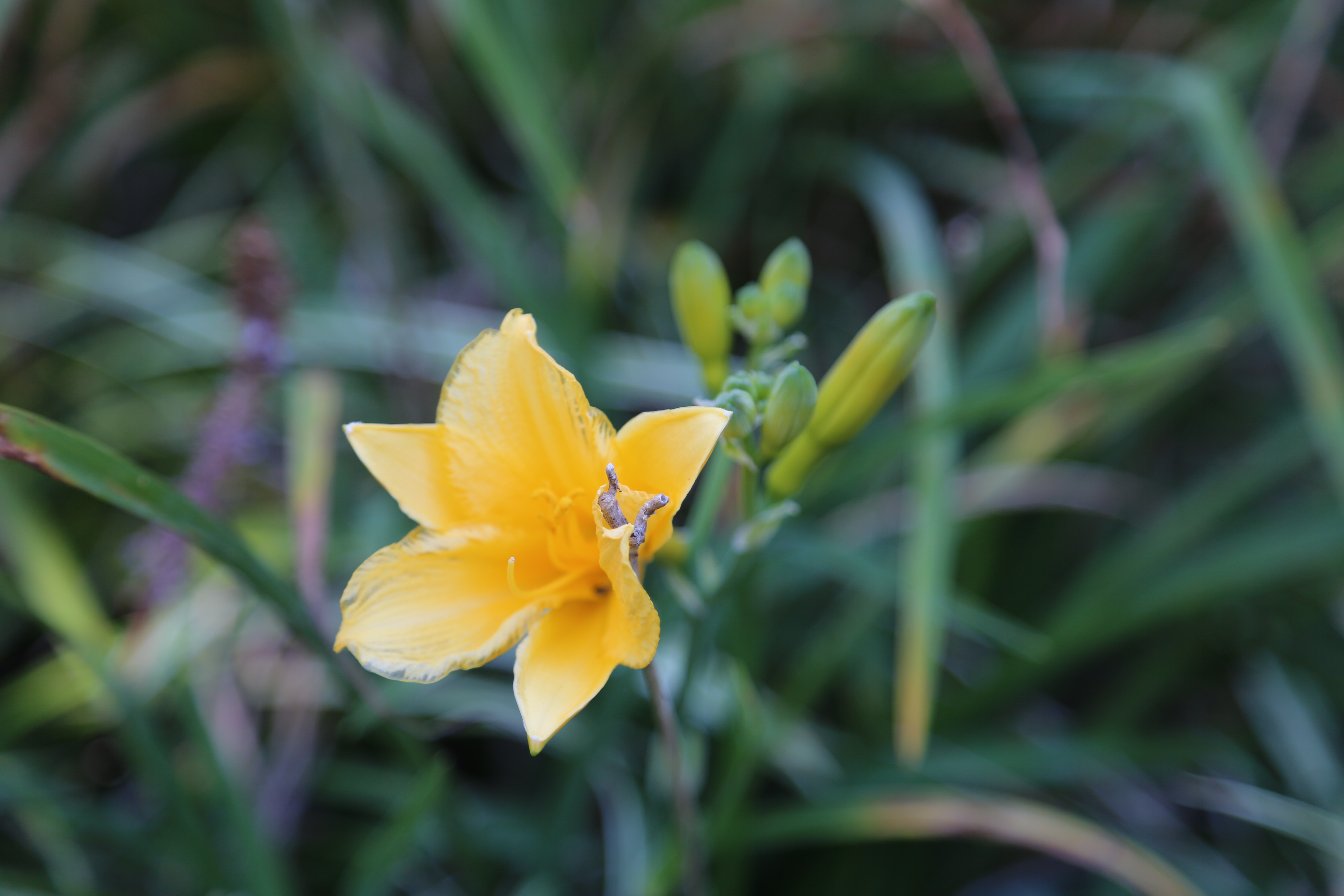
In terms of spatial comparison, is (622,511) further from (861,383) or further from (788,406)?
(861,383)

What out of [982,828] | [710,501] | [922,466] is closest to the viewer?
[710,501]

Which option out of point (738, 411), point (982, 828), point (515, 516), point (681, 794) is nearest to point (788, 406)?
point (738, 411)

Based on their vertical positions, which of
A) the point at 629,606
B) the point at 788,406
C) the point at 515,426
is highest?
the point at 788,406

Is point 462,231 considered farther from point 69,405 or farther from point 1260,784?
point 1260,784

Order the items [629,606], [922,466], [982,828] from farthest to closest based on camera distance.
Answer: [922,466], [982,828], [629,606]

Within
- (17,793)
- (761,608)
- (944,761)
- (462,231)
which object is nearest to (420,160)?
(462,231)

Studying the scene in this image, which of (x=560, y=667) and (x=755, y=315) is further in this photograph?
(x=755, y=315)

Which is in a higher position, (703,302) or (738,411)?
(703,302)
